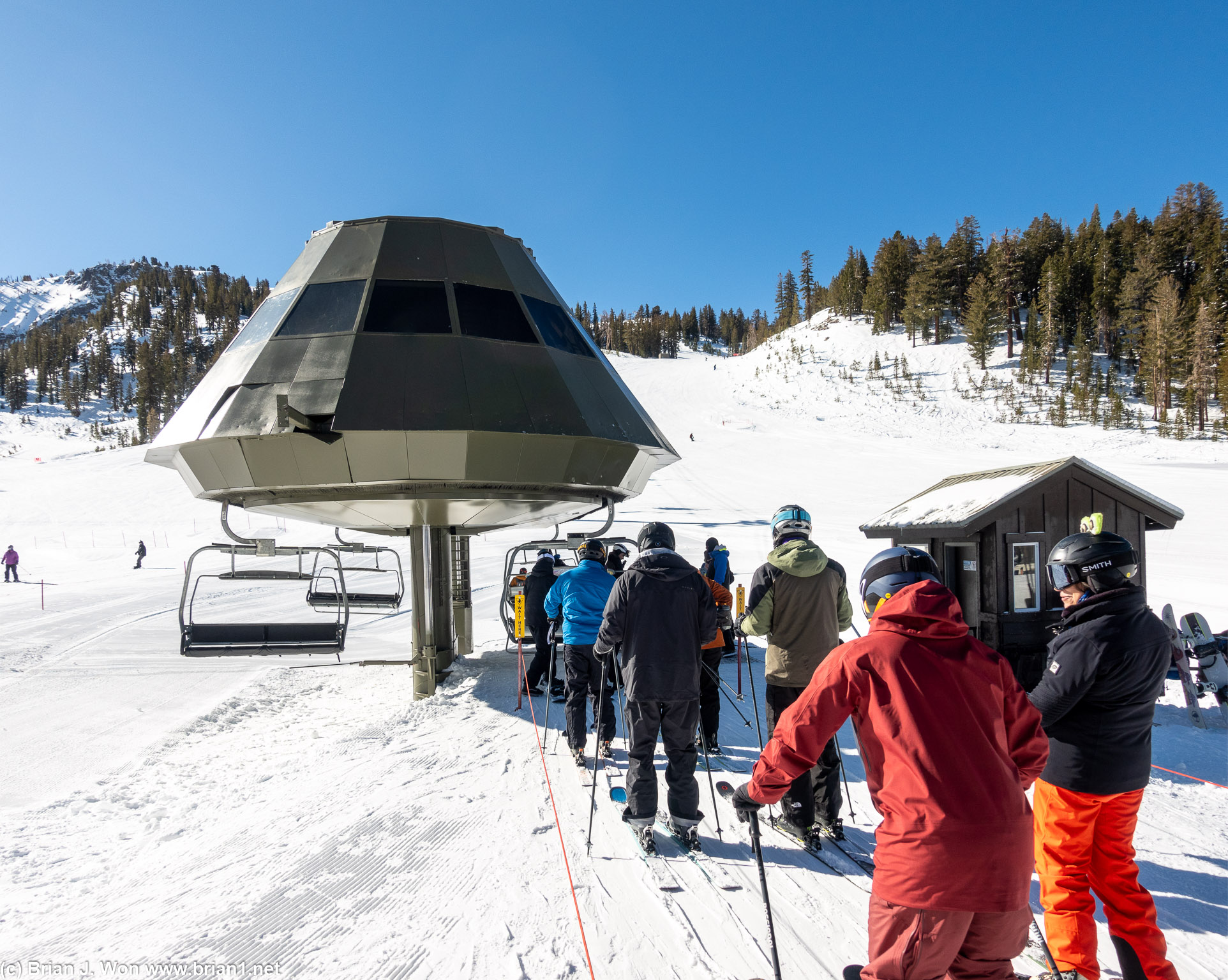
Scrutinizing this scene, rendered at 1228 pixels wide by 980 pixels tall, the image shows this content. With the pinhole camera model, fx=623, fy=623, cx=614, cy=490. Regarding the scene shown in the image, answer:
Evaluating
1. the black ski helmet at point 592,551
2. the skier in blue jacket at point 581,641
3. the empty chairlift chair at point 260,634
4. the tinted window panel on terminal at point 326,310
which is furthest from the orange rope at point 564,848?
the tinted window panel on terminal at point 326,310

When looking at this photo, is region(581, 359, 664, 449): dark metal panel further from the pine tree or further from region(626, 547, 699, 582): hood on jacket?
the pine tree

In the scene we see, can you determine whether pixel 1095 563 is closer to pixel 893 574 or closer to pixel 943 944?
pixel 893 574

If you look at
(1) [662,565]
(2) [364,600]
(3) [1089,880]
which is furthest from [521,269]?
(3) [1089,880]

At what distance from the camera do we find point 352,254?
5719mm

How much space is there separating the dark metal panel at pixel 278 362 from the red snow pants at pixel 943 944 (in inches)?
193

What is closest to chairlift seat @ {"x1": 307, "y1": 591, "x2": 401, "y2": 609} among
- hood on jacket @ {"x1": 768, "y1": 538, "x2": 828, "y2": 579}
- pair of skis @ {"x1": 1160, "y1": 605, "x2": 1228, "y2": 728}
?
hood on jacket @ {"x1": 768, "y1": 538, "x2": 828, "y2": 579}

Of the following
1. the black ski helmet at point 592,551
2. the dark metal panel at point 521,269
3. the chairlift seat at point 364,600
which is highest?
the dark metal panel at point 521,269

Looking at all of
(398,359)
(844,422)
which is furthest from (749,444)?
(398,359)

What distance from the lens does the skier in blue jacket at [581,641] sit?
17.7 ft

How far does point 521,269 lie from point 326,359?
214 cm

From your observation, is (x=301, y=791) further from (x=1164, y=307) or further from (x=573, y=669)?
(x=1164, y=307)

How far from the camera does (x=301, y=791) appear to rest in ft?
16.2

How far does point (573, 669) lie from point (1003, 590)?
4763mm

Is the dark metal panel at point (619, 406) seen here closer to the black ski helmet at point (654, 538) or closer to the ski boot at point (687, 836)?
the black ski helmet at point (654, 538)
